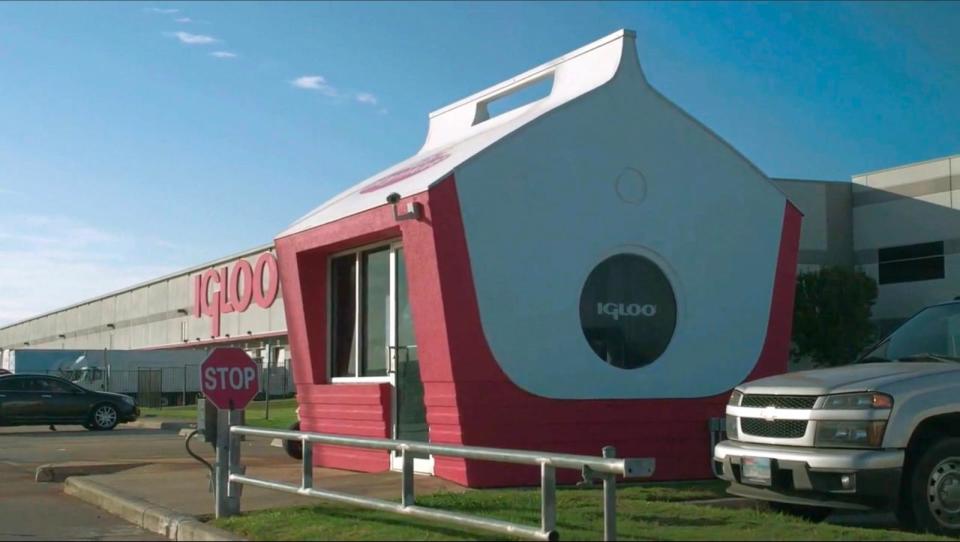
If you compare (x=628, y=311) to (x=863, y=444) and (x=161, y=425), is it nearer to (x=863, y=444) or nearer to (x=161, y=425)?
(x=863, y=444)

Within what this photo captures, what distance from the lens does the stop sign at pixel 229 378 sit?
31.7 ft

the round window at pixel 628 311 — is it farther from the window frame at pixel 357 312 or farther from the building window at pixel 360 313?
the building window at pixel 360 313

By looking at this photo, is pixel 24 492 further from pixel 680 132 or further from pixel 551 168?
pixel 680 132

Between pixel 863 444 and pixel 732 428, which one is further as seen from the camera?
pixel 732 428

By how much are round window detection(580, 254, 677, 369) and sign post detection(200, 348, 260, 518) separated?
386 centimetres

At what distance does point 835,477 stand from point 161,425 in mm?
25855

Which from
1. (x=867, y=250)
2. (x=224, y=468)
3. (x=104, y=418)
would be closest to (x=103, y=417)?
(x=104, y=418)

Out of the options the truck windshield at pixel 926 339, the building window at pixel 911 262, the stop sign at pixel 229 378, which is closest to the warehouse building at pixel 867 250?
the building window at pixel 911 262

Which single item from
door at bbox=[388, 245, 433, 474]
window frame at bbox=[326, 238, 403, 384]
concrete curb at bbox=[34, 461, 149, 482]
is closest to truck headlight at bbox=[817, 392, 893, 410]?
door at bbox=[388, 245, 433, 474]

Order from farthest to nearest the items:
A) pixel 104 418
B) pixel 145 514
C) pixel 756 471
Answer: pixel 104 418 → pixel 145 514 → pixel 756 471

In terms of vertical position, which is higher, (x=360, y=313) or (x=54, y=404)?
(x=360, y=313)

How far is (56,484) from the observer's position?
581 inches

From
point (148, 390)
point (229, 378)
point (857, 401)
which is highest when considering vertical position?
point (229, 378)

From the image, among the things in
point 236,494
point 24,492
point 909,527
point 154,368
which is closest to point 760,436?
point 909,527
